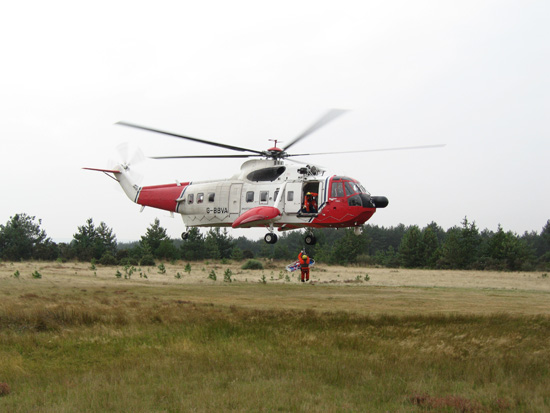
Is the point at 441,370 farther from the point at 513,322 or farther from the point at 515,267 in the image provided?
the point at 515,267

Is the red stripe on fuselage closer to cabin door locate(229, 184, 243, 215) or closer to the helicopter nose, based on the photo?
cabin door locate(229, 184, 243, 215)

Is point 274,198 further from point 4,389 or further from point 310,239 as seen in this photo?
point 4,389

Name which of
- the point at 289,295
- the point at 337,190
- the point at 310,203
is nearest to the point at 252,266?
the point at 310,203

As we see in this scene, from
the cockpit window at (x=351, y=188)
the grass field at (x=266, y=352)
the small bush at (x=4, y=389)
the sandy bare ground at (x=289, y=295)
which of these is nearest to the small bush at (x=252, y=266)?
the sandy bare ground at (x=289, y=295)

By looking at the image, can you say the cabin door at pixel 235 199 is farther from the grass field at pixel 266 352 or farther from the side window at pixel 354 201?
the grass field at pixel 266 352

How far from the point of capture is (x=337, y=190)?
90.6 ft

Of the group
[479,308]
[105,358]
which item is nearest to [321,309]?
[479,308]

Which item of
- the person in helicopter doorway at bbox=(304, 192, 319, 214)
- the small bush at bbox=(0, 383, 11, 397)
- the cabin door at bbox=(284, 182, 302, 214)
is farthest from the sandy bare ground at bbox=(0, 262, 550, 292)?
the small bush at bbox=(0, 383, 11, 397)

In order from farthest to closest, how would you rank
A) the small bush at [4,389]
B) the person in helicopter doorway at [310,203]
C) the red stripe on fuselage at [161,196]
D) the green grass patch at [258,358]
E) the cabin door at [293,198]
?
the red stripe on fuselage at [161,196] → the cabin door at [293,198] → the person in helicopter doorway at [310,203] → the small bush at [4,389] → the green grass patch at [258,358]

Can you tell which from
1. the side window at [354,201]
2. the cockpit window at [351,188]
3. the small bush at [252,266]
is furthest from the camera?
the small bush at [252,266]

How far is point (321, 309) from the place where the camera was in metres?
19.4

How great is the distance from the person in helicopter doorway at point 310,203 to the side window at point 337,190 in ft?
3.54

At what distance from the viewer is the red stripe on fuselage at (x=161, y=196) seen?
1293 inches

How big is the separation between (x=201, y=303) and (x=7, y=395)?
10.1 meters
